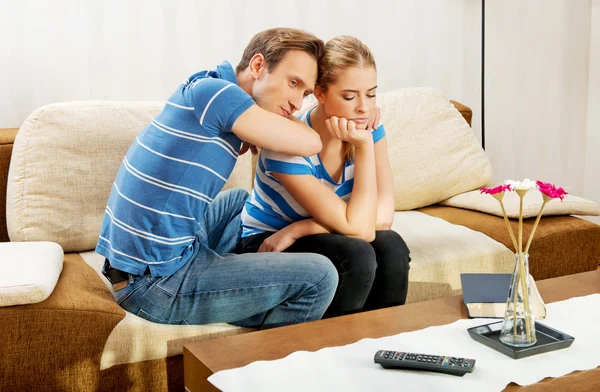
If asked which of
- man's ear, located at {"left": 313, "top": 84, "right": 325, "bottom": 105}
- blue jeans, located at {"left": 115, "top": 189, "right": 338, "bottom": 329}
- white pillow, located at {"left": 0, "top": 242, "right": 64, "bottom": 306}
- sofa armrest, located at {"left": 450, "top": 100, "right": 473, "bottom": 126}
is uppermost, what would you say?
man's ear, located at {"left": 313, "top": 84, "right": 325, "bottom": 105}

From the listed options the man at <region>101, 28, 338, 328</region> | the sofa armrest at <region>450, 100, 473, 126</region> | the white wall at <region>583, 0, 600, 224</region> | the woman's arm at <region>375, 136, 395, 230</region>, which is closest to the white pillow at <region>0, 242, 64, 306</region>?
the man at <region>101, 28, 338, 328</region>

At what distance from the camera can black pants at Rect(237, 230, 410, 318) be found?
175cm

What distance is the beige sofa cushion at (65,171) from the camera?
6.88 feet

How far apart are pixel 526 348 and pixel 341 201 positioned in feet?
2.24

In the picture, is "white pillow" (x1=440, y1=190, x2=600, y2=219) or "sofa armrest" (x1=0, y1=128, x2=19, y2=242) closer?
"sofa armrest" (x1=0, y1=128, x2=19, y2=242)

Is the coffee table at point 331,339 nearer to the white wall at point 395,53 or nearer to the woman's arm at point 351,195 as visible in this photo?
the woman's arm at point 351,195

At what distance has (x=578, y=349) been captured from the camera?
4.29 ft

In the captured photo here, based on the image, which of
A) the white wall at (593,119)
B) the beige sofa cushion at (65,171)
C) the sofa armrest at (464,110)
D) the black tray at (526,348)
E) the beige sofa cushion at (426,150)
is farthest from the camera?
the white wall at (593,119)

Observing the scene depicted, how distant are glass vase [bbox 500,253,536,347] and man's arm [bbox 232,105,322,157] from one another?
0.61 m

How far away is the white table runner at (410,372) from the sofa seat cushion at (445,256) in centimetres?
68

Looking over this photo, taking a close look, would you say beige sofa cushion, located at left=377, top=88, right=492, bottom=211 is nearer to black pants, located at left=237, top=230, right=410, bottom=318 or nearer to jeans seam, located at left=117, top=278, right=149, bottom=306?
black pants, located at left=237, top=230, right=410, bottom=318

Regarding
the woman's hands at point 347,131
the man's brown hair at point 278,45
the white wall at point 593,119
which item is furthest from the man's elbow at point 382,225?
the white wall at point 593,119

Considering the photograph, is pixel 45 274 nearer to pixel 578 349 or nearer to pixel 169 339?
pixel 169 339

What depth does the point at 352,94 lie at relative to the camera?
1.86 m
